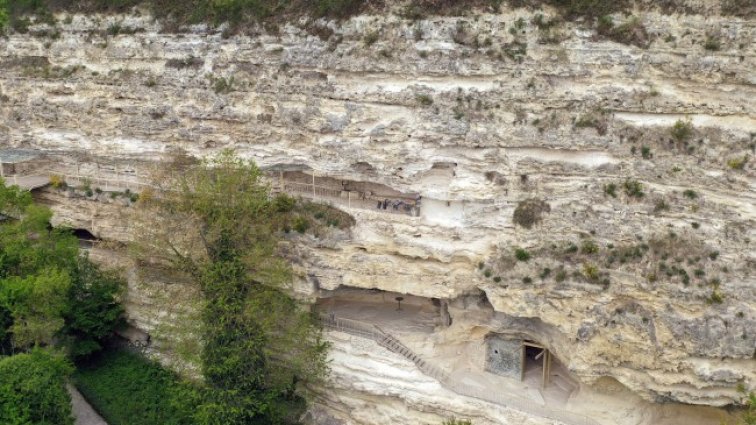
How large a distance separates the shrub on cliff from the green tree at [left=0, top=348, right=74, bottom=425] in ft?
59.0

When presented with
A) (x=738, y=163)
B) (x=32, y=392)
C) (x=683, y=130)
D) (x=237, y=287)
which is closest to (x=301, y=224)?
(x=237, y=287)

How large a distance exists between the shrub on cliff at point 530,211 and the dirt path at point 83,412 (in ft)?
61.6

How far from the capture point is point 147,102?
30.4m

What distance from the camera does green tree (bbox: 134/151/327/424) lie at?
80.5ft

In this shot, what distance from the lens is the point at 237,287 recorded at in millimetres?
25547

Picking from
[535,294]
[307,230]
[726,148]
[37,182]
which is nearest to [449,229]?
[535,294]

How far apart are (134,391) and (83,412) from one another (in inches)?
86.1

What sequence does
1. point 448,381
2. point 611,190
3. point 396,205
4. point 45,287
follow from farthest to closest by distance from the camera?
point 396,205 < point 448,381 < point 45,287 < point 611,190

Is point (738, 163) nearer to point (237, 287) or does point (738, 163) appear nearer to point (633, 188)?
point (633, 188)

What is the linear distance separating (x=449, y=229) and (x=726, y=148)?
980 centimetres

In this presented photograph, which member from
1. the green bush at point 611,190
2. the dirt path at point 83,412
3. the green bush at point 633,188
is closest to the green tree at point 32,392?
the dirt path at point 83,412

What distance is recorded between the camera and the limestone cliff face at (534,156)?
21828 millimetres

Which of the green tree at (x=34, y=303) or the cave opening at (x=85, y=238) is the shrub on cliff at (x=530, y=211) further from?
the cave opening at (x=85, y=238)

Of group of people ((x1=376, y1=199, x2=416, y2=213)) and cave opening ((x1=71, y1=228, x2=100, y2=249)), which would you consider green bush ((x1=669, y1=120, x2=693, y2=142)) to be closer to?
group of people ((x1=376, y1=199, x2=416, y2=213))
